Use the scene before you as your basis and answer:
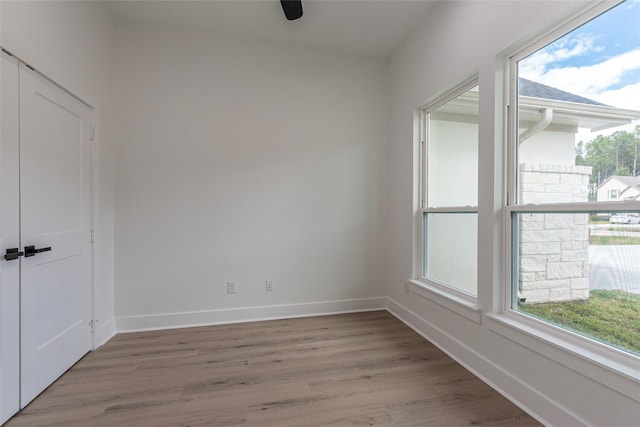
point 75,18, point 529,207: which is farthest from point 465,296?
point 75,18

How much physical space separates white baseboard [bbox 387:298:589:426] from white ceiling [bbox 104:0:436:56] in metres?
2.98

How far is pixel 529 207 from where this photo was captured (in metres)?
1.78

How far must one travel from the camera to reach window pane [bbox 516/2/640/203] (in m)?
1.37

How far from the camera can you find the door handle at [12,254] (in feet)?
5.25

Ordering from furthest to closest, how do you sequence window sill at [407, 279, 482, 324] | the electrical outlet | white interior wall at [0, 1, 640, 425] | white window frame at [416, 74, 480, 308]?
1. the electrical outlet
2. white interior wall at [0, 1, 640, 425]
3. white window frame at [416, 74, 480, 308]
4. window sill at [407, 279, 482, 324]

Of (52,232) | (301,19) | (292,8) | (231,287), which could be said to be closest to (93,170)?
(52,232)

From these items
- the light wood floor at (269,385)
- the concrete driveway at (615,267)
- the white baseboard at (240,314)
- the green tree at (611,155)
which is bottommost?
the light wood floor at (269,385)

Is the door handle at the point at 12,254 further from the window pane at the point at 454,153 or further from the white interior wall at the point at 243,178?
the window pane at the point at 454,153

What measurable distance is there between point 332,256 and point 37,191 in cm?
258

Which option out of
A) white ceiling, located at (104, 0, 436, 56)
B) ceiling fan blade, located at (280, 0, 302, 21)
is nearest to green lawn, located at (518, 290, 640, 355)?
white ceiling, located at (104, 0, 436, 56)

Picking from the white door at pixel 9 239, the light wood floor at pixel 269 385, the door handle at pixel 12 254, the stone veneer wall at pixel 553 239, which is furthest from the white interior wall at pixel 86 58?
the stone veneer wall at pixel 553 239

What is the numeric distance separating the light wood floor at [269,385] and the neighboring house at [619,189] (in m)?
1.32

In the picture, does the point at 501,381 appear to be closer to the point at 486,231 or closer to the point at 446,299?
the point at 446,299

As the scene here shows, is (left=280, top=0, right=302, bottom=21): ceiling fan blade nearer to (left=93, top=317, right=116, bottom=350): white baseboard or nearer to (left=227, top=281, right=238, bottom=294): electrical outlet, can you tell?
(left=227, top=281, right=238, bottom=294): electrical outlet
